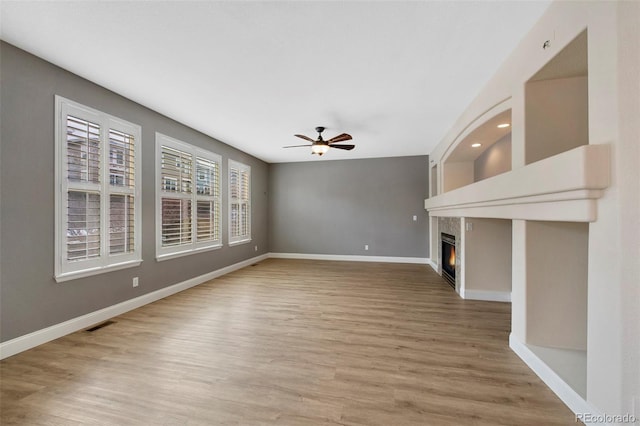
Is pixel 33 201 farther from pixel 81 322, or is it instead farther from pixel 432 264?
pixel 432 264

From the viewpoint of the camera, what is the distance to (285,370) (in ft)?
7.09

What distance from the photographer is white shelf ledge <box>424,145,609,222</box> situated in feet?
4.52

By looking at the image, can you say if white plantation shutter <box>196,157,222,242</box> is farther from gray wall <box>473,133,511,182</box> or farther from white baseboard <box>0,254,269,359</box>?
gray wall <box>473,133,511,182</box>

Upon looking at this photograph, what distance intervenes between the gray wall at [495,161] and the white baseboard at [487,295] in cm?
242

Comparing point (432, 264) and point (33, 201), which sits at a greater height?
point (33, 201)

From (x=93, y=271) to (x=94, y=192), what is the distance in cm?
97

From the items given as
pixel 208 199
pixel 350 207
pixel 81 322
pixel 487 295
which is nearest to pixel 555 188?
pixel 487 295

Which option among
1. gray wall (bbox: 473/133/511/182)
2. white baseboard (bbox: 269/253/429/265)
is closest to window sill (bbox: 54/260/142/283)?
white baseboard (bbox: 269/253/429/265)

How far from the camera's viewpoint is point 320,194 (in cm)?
755

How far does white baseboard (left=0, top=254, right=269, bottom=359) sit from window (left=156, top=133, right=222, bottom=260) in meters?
0.59

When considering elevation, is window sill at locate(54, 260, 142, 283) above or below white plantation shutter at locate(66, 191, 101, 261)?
below

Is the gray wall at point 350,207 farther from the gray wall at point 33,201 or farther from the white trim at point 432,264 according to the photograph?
the gray wall at point 33,201

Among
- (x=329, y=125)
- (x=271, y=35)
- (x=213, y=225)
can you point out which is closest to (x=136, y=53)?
(x=271, y=35)

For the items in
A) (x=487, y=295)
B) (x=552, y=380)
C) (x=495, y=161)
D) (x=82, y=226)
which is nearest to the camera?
(x=552, y=380)
